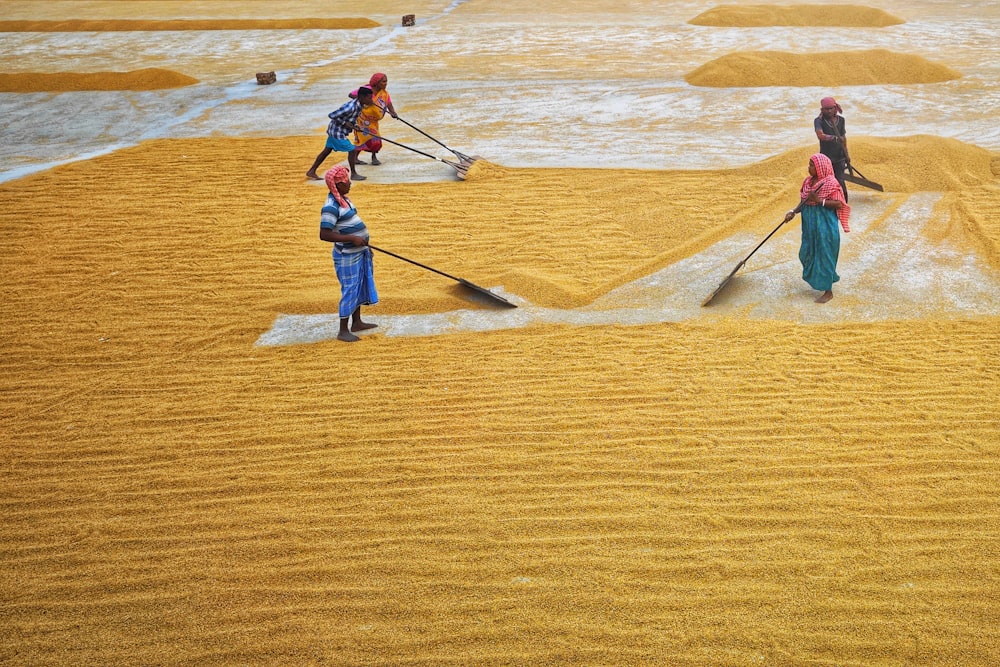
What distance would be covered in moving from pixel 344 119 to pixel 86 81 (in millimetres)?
10645

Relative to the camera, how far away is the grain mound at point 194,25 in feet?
88.9

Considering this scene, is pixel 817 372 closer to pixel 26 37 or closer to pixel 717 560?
pixel 717 560

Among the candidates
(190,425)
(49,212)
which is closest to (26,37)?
(49,212)

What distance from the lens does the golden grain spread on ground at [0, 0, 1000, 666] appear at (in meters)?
4.15

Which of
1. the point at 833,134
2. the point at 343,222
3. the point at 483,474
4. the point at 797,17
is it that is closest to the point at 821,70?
the point at 833,134

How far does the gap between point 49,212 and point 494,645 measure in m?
9.56

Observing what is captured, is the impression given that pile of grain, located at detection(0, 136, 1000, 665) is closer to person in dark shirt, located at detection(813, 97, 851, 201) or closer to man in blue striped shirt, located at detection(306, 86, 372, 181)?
person in dark shirt, located at detection(813, 97, 851, 201)

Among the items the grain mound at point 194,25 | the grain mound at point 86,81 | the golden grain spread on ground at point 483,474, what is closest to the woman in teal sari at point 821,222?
the golden grain spread on ground at point 483,474

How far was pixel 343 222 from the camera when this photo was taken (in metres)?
7.04

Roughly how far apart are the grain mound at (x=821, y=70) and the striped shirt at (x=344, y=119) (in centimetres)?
863

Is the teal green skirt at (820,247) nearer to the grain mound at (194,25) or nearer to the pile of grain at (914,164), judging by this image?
the pile of grain at (914,164)

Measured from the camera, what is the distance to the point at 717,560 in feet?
14.8

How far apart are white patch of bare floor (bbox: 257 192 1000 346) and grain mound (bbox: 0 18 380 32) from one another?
2180 cm

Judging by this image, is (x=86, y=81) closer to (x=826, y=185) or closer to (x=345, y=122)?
(x=345, y=122)
